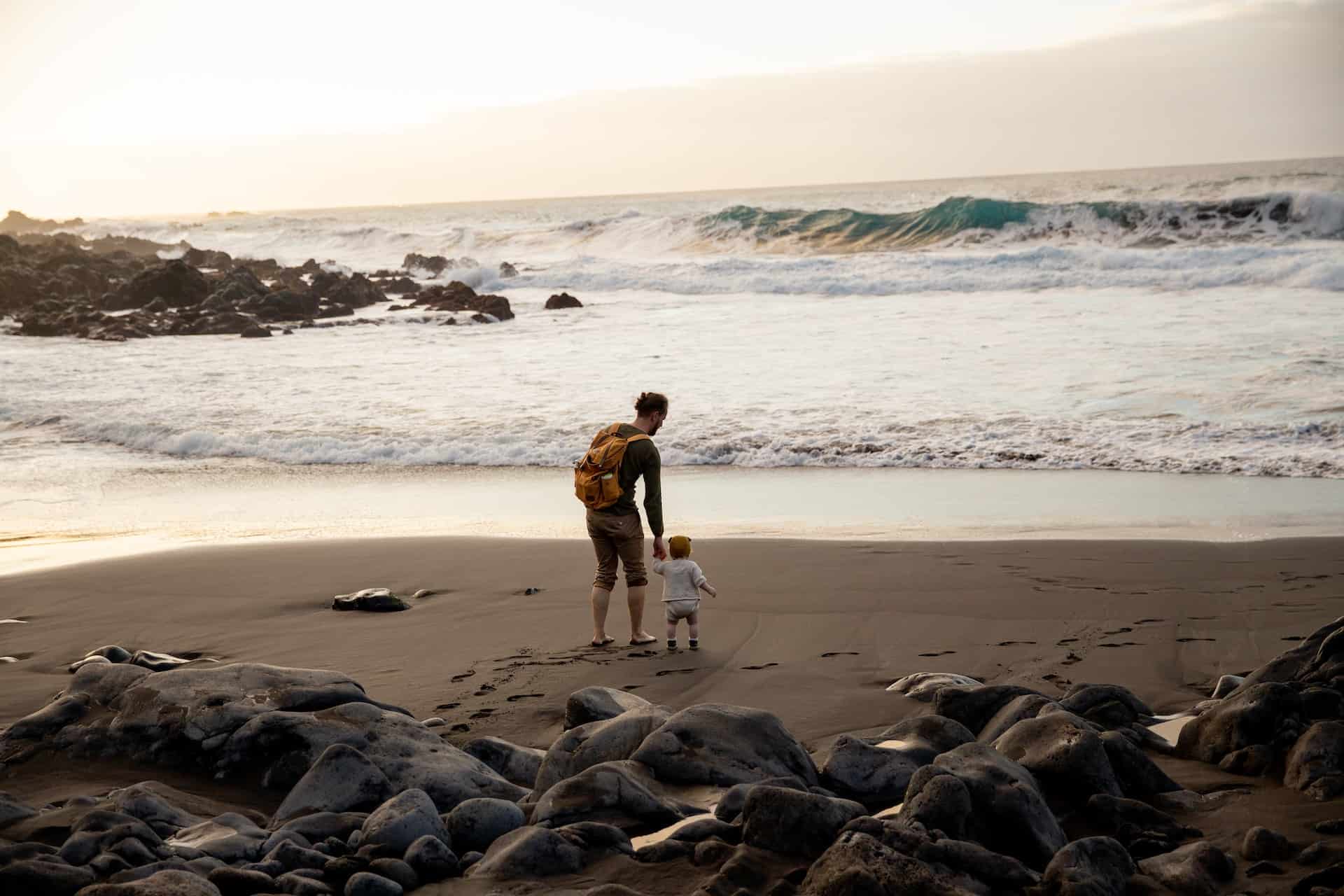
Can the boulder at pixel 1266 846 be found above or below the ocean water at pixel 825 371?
below

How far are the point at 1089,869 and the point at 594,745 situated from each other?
1.90 meters

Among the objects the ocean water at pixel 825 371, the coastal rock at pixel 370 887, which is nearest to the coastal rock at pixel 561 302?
the ocean water at pixel 825 371

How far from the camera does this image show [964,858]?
3.36m

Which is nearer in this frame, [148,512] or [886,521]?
[886,521]

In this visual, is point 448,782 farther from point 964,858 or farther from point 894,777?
point 964,858

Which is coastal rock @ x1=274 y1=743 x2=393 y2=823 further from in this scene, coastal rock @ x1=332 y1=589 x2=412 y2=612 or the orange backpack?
coastal rock @ x1=332 y1=589 x2=412 y2=612

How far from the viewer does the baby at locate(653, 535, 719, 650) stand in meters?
6.55

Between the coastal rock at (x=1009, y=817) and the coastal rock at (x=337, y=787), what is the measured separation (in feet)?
6.64

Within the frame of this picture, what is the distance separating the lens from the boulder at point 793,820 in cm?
357

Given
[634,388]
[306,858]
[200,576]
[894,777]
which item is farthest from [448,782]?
[634,388]

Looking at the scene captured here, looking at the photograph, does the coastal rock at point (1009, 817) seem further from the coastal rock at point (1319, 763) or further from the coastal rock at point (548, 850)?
the coastal rock at point (548, 850)

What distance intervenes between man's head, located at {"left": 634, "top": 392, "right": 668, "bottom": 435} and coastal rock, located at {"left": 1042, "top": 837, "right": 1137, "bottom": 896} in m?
3.69

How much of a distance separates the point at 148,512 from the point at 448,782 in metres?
7.52

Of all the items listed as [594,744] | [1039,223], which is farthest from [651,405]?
[1039,223]
